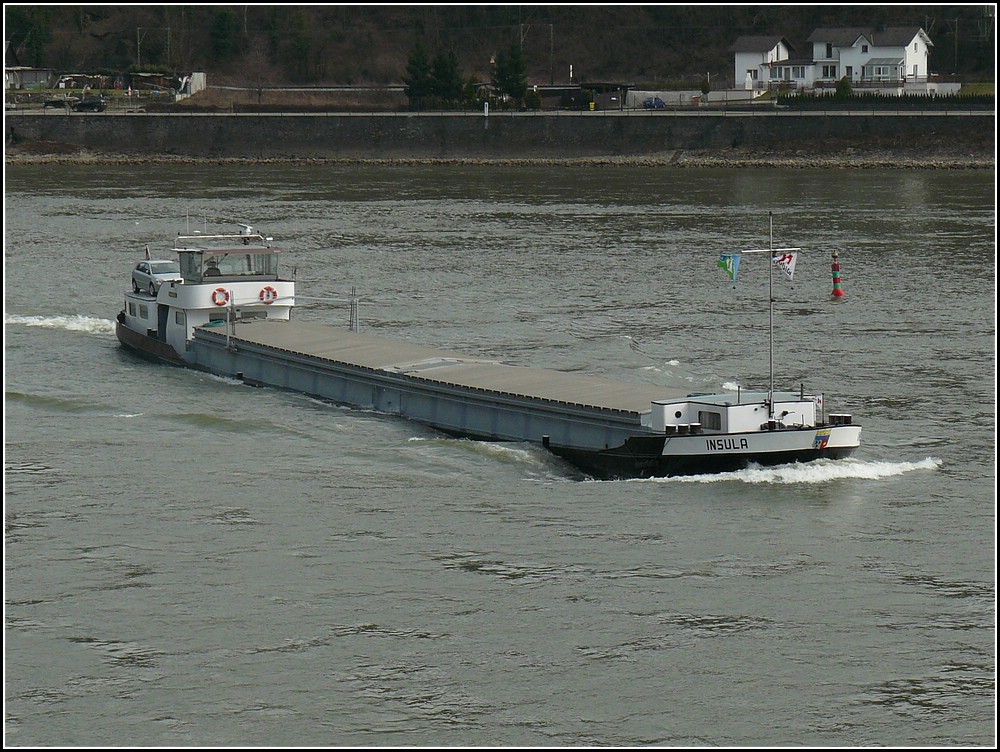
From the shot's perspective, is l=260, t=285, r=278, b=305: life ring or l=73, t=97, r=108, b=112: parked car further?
l=73, t=97, r=108, b=112: parked car

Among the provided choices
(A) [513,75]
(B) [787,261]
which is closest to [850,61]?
(A) [513,75]

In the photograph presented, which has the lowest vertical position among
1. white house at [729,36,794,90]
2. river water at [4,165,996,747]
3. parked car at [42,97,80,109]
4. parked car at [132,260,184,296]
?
river water at [4,165,996,747]

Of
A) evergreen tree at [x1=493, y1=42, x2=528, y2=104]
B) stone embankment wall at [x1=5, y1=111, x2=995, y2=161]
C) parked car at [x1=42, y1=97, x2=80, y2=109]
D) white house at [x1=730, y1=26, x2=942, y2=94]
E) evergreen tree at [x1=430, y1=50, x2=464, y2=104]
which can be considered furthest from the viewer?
parked car at [x1=42, y1=97, x2=80, y2=109]

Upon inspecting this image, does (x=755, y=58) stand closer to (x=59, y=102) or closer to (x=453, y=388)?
(x=59, y=102)

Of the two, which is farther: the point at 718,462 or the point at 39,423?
the point at 39,423

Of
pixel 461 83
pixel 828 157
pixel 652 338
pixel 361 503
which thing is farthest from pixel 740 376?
pixel 461 83

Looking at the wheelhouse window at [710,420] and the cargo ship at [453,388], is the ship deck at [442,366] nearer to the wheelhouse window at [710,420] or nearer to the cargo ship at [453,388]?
the cargo ship at [453,388]

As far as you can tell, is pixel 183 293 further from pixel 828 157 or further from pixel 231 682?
pixel 828 157

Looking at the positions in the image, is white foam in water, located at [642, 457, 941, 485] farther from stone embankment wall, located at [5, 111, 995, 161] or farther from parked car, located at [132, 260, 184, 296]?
stone embankment wall, located at [5, 111, 995, 161]

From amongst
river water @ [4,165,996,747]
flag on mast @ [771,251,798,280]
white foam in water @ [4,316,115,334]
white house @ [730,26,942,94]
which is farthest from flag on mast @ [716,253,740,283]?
white house @ [730,26,942,94]
